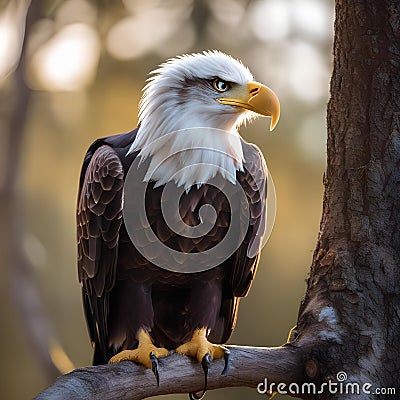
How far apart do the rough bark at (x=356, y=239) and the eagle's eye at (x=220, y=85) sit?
1.34 feet

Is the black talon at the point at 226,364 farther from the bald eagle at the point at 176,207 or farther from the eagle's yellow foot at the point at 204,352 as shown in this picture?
the bald eagle at the point at 176,207

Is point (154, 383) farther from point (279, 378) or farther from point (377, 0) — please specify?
point (377, 0)

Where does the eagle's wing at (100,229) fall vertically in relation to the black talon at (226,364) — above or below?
above

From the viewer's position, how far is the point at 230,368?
2463 mm

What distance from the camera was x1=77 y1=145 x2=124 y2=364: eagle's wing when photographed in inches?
110

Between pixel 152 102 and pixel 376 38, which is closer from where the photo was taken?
pixel 376 38

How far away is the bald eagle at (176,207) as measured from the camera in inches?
110

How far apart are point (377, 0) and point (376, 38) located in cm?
13

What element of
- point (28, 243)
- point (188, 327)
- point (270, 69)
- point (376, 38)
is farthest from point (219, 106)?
point (270, 69)

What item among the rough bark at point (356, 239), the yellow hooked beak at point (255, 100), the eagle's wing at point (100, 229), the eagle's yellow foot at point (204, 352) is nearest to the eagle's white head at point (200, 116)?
the yellow hooked beak at point (255, 100)

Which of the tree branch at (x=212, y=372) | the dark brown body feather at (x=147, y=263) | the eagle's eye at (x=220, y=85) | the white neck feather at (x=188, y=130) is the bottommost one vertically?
the tree branch at (x=212, y=372)

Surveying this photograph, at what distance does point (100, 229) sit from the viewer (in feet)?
9.32

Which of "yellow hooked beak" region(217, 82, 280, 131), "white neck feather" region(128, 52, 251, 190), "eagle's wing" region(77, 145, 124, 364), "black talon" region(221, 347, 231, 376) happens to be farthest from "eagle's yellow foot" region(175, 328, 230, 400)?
"yellow hooked beak" region(217, 82, 280, 131)

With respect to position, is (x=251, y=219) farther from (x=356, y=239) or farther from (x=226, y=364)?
(x=226, y=364)
